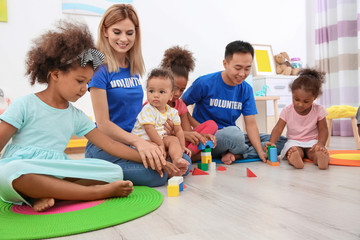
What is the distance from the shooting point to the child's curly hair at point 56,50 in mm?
1101

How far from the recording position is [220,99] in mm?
2035

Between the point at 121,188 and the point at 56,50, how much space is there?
517 millimetres

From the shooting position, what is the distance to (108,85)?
144 centimetres

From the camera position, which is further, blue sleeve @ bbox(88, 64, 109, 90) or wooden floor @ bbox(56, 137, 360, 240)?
blue sleeve @ bbox(88, 64, 109, 90)

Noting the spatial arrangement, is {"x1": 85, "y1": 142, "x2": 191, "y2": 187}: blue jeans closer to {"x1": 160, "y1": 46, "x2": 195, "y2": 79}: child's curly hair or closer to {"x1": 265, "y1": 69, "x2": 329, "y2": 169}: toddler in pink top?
{"x1": 160, "y1": 46, "x2": 195, "y2": 79}: child's curly hair

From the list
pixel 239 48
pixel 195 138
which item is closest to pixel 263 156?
pixel 195 138

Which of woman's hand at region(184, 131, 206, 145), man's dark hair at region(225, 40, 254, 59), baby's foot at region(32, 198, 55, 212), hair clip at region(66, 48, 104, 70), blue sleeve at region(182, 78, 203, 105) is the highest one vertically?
man's dark hair at region(225, 40, 254, 59)

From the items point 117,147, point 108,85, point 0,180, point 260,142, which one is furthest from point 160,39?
point 0,180

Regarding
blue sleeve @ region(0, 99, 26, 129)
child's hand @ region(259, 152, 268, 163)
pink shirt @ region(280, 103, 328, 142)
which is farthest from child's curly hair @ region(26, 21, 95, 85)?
pink shirt @ region(280, 103, 328, 142)

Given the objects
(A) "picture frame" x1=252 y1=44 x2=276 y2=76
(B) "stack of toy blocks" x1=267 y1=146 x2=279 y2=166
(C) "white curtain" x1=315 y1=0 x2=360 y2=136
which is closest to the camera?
(B) "stack of toy blocks" x1=267 y1=146 x2=279 y2=166

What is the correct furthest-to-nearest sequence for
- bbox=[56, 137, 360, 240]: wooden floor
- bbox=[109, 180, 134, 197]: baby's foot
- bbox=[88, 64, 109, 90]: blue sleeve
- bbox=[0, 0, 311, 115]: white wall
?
bbox=[0, 0, 311, 115]: white wall < bbox=[88, 64, 109, 90]: blue sleeve < bbox=[109, 180, 134, 197]: baby's foot < bbox=[56, 137, 360, 240]: wooden floor

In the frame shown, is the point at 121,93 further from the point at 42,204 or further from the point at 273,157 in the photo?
the point at 273,157

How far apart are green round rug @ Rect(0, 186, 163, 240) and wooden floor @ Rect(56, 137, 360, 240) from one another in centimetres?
3

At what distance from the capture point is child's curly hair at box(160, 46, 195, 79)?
1.82 m
